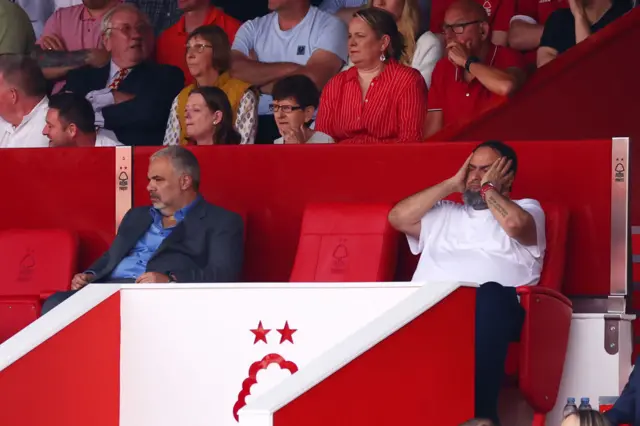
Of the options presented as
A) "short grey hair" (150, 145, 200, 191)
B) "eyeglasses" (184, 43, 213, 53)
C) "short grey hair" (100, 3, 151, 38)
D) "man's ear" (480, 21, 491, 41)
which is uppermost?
"short grey hair" (100, 3, 151, 38)

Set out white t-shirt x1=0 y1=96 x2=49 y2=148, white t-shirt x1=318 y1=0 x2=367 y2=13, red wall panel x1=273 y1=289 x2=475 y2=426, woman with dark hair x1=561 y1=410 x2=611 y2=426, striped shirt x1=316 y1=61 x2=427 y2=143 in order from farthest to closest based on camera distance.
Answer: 1. white t-shirt x1=318 y1=0 x2=367 y2=13
2. white t-shirt x1=0 y1=96 x2=49 y2=148
3. striped shirt x1=316 y1=61 x2=427 y2=143
4. red wall panel x1=273 y1=289 x2=475 y2=426
5. woman with dark hair x1=561 y1=410 x2=611 y2=426

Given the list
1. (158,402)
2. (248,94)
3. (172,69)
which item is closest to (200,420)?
(158,402)

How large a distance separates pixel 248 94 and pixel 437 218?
1.72 metres

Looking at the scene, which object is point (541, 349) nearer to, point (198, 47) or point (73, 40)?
point (198, 47)

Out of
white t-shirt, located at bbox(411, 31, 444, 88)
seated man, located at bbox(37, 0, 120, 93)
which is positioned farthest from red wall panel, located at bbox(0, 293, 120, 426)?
seated man, located at bbox(37, 0, 120, 93)

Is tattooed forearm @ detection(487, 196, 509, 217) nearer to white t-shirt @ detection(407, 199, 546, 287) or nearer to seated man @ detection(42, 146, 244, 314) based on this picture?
white t-shirt @ detection(407, 199, 546, 287)

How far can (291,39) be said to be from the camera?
25.9ft

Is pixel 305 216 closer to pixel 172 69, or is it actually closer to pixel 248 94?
pixel 248 94

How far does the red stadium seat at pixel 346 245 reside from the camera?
19.9ft

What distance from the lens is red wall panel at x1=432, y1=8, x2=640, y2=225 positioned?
22.5 feet

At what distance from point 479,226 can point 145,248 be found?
1449mm

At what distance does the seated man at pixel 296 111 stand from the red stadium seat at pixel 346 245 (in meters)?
0.64

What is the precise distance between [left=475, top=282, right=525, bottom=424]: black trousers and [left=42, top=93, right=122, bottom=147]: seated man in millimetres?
2840

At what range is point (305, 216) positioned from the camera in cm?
630
